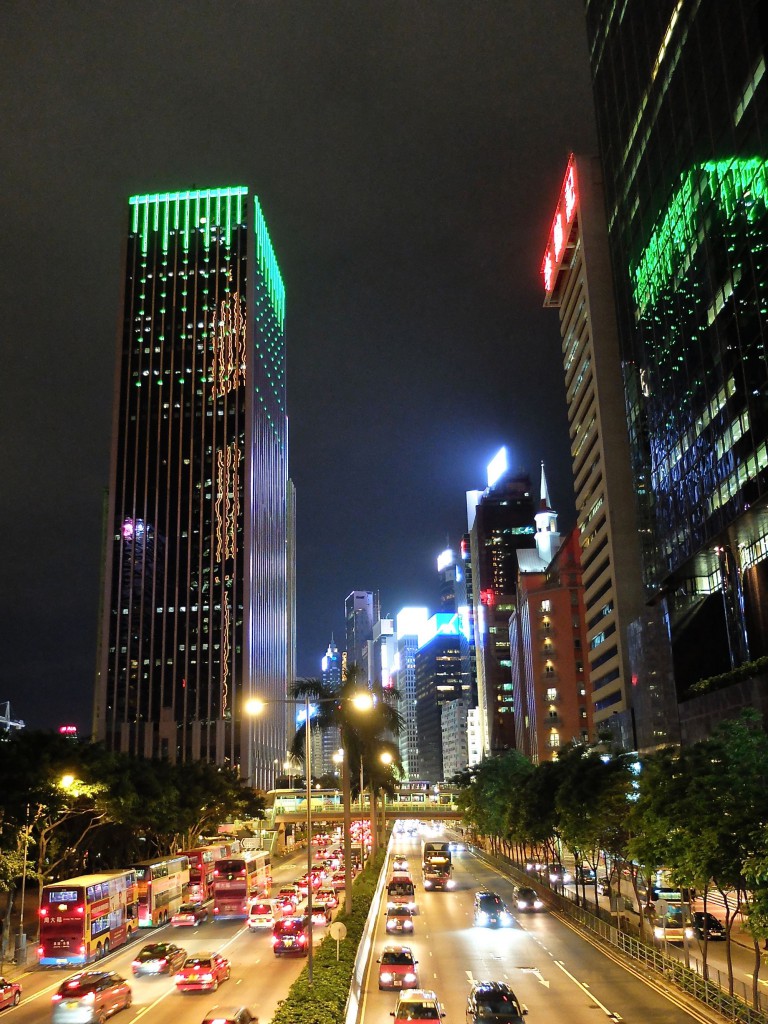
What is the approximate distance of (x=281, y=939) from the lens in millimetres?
44188

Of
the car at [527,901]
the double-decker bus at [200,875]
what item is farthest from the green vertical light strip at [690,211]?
the double-decker bus at [200,875]

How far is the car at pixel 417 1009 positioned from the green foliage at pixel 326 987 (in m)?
1.76

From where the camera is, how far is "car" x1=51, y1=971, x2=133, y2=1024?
101ft

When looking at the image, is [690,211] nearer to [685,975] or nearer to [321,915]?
[685,975]

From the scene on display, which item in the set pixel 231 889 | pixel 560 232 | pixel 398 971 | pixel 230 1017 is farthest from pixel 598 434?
pixel 230 1017

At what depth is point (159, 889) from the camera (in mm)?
59375

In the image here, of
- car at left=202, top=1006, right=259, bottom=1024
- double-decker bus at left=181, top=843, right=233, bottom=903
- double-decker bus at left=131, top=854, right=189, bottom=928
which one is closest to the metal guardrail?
car at left=202, top=1006, right=259, bottom=1024

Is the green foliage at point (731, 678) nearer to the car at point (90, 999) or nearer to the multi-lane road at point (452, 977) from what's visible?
the multi-lane road at point (452, 977)

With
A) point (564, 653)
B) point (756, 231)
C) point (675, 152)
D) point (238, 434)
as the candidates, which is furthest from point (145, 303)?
point (756, 231)

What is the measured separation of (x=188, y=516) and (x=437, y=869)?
119 m

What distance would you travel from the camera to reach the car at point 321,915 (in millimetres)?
52281

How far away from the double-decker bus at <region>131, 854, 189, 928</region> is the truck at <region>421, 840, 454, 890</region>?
1981 cm

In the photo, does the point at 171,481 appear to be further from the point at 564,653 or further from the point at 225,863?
the point at 225,863

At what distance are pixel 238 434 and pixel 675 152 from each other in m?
127
